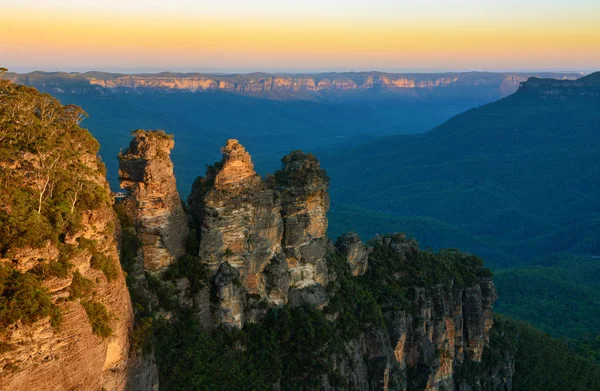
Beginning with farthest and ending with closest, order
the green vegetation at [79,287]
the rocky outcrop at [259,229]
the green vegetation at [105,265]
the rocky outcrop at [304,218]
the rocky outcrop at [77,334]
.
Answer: the rocky outcrop at [304,218] < the rocky outcrop at [259,229] < the green vegetation at [105,265] < the green vegetation at [79,287] < the rocky outcrop at [77,334]

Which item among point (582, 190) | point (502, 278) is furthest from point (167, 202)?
point (582, 190)

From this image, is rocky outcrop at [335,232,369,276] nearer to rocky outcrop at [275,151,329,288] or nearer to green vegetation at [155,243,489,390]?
green vegetation at [155,243,489,390]

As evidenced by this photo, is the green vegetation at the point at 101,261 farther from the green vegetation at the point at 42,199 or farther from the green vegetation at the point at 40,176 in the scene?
the green vegetation at the point at 40,176

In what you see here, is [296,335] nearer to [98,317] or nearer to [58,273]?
[98,317]

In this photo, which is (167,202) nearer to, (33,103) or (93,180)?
(93,180)

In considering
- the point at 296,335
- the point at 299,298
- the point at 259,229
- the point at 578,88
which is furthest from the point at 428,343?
the point at 578,88

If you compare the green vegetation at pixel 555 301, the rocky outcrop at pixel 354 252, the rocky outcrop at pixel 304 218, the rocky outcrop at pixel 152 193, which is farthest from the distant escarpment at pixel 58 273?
the green vegetation at pixel 555 301
